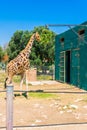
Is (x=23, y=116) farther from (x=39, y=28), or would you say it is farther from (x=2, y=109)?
(x=39, y=28)

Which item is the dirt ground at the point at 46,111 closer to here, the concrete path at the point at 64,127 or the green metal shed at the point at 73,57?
the concrete path at the point at 64,127

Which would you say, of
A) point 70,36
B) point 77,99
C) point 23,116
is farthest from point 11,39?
point 23,116

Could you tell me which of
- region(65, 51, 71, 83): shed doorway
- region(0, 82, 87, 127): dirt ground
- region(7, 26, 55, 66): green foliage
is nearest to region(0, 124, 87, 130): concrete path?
region(0, 82, 87, 127): dirt ground

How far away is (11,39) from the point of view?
4153cm

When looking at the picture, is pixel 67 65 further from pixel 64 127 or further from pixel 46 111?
pixel 64 127

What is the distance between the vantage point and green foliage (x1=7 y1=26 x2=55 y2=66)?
3753 cm

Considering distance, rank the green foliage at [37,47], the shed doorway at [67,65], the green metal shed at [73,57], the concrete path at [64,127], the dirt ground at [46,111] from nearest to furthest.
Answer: the concrete path at [64,127] → the dirt ground at [46,111] → the green metal shed at [73,57] → the shed doorway at [67,65] → the green foliage at [37,47]

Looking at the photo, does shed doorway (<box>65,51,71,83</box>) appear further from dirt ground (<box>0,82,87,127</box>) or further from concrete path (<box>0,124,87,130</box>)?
concrete path (<box>0,124,87,130</box>)

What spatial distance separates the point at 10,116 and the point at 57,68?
58.2ft

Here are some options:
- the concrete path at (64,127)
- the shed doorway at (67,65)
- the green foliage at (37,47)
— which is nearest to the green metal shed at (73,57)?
the shed doorway at (67,65)

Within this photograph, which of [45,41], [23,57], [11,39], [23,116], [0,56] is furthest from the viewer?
[0,56]

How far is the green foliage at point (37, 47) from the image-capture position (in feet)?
123

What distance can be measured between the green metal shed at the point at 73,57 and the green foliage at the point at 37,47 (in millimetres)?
15364

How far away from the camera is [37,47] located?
38000 mm
